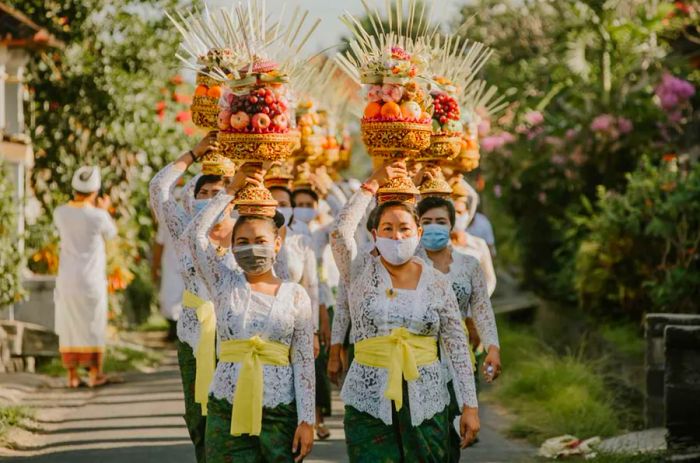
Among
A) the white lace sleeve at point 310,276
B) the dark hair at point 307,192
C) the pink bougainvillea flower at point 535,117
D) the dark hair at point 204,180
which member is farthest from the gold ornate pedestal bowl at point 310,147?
the pink bougainvillea flower at point 535,117

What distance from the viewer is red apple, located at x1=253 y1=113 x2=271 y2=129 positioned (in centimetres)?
687

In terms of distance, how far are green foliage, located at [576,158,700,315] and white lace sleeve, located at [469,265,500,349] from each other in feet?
20.9

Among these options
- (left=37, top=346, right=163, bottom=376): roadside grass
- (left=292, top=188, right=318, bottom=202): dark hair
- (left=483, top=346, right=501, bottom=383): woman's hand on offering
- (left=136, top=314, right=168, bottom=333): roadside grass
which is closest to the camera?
(left=483, top=346, right=501, bottom=383): woman's hand on offering

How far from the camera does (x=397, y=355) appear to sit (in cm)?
679

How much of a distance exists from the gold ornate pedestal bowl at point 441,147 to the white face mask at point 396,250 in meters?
1.73

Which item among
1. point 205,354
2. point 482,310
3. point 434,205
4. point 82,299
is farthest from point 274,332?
point 82,299

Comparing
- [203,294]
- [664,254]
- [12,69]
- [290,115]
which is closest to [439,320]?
[290,115]

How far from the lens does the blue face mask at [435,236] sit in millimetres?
8414

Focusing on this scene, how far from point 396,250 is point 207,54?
1.52 metres

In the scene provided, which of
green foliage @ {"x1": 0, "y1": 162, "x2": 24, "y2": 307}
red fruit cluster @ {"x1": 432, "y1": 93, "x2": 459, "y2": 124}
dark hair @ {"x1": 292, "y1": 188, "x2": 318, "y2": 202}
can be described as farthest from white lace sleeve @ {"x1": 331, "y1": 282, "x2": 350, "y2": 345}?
green foliage @ {"x1": 0, "y1": 162, "x2": 24, "y2": 307}

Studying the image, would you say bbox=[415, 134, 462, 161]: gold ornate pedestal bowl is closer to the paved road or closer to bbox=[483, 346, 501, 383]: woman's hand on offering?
bbox=[483, 346, 501, 383]: woman's hand on offering

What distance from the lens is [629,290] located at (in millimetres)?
16109

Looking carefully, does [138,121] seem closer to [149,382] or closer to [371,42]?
[149,382]

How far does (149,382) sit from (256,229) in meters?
7.64
